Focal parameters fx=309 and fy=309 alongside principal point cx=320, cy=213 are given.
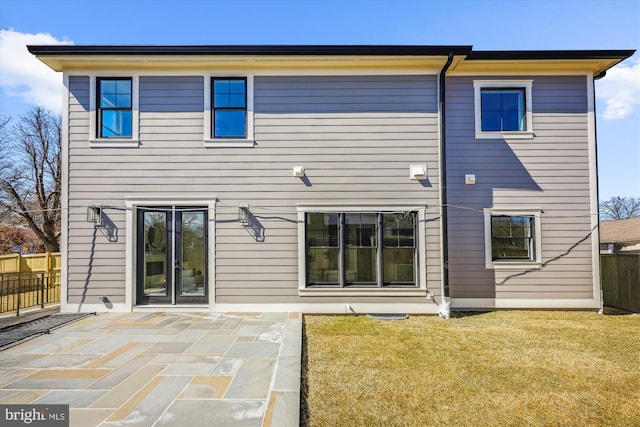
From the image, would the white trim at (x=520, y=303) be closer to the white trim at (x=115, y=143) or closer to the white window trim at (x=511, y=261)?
the white window trim at (x=511, y=261)

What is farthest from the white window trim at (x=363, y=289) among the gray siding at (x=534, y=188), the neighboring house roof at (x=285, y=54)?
the neighboring house roof at (x=285, y=54)

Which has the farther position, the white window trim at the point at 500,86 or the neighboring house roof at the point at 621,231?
the neighboring house roof at the point at 621,231

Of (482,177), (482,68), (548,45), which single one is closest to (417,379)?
(482,177)

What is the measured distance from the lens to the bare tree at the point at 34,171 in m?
15.0

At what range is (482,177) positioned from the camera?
6.24m

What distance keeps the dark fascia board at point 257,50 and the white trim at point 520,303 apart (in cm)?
474

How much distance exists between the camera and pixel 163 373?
3.33m

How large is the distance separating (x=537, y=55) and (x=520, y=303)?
4.85 metres

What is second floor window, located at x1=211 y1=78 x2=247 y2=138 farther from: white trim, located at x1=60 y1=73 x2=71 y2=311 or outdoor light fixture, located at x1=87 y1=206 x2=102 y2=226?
white trim, located at x1=60 y1=73 x2=71 y2=311

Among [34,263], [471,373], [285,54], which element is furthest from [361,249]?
[34,263]

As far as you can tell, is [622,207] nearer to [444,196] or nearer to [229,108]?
[444,196]

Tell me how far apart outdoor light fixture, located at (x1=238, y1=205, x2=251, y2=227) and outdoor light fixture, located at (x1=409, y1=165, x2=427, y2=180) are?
325cm

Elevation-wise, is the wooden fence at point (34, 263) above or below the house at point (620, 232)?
below

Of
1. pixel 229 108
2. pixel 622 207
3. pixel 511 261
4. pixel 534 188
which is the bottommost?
pixel 511 261
